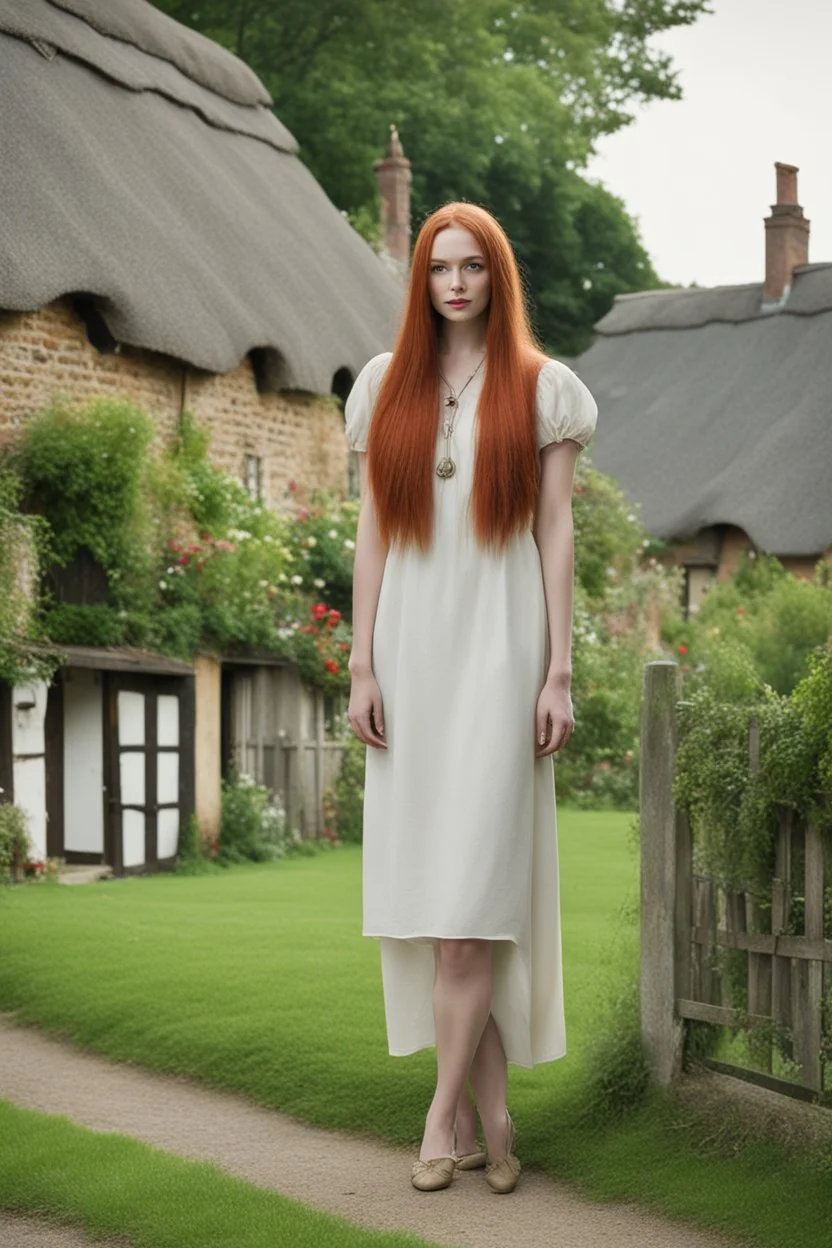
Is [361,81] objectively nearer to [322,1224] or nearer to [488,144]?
[488,144]

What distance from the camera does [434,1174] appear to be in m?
4.29

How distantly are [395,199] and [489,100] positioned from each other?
8584 millimetres

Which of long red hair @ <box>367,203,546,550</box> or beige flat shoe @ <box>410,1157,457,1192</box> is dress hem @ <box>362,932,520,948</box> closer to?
beige flat shoe @ <box>410,1157,457,1192</box>

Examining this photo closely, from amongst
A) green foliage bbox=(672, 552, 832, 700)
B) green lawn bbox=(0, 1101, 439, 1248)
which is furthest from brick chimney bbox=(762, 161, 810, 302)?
green lawn bbox=(0, 1101, 439, 1248)

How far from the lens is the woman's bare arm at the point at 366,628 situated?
4250mm

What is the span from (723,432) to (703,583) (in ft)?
8.93

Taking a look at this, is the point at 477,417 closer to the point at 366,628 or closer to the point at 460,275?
the point at 460,275

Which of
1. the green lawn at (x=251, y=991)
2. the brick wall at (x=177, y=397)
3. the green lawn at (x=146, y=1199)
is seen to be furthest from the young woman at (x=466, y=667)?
the brick wall at (x=177, y=397)

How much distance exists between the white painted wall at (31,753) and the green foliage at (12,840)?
22 centimetres

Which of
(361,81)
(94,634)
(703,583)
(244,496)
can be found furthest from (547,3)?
(94,634)

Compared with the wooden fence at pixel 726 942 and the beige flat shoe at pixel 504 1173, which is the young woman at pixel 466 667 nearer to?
the beige flat shoe at pixel 504 1173

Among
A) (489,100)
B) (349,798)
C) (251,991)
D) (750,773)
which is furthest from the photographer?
(489,100)

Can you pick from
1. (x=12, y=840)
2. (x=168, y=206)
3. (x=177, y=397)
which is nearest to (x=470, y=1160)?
(x=12, y=840)

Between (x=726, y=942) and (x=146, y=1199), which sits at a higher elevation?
(x=726, y=942)
